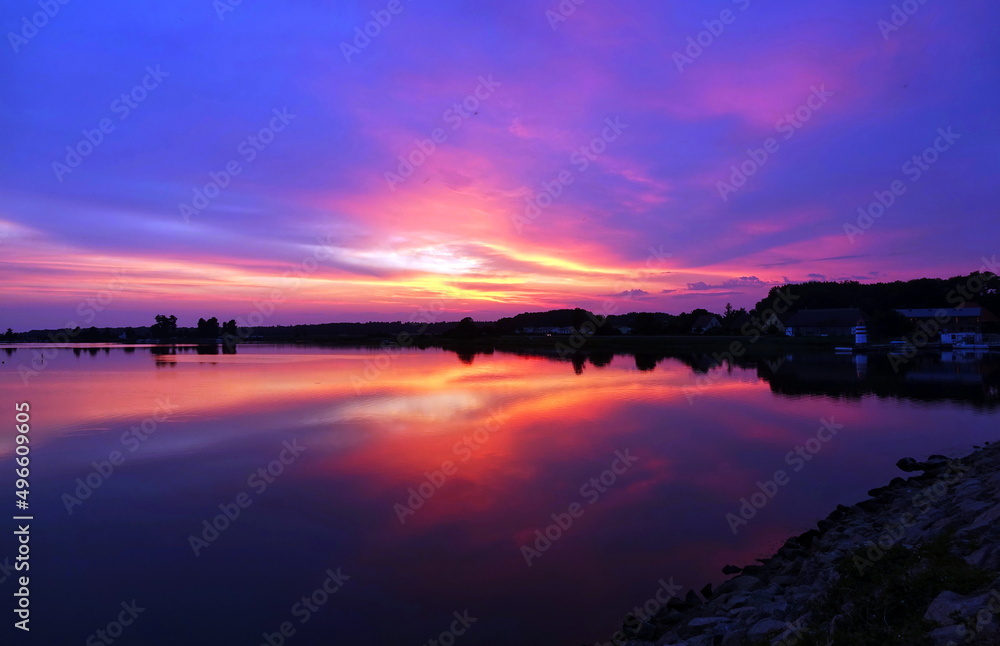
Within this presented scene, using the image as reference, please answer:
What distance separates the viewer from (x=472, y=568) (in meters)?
9.30

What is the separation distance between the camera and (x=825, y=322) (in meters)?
82.5

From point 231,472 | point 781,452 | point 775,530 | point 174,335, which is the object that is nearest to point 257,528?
point 231,472

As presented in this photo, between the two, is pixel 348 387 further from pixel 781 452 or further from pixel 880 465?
pixel 880 465

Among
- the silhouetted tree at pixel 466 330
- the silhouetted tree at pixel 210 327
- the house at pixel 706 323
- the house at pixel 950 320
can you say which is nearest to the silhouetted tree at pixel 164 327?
the silhouetted tree at pixel 210 327

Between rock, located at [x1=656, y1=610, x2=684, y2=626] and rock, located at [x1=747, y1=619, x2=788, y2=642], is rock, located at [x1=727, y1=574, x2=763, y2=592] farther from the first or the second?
rock, located at [x1=747, y1=619, x2=788, y2=642]

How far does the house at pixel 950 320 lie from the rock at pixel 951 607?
279 feet

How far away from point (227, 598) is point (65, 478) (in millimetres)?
9140

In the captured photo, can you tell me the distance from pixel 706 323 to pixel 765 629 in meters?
118

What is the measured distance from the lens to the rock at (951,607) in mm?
4539

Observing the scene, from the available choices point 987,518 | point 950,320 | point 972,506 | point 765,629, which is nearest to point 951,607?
point 765,629

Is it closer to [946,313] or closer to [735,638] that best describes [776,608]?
[735,638]

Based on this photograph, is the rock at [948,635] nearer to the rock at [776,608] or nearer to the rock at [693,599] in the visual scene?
the rock at [776,608]

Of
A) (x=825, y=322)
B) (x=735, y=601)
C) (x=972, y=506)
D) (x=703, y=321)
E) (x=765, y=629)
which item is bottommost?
(x=735, y=601)

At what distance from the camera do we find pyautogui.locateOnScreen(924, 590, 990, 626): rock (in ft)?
14.9
